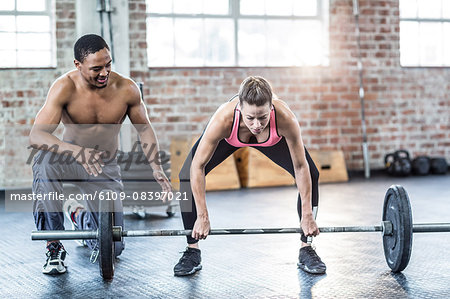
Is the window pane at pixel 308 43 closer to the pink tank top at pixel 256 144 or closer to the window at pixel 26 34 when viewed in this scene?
the window at pixel 26 34

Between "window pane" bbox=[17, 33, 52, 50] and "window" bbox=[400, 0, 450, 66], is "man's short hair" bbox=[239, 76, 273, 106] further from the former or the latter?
"window" bbox=[400, 0, 450, 66]

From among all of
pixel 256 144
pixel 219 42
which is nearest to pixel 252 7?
pixel 219 42

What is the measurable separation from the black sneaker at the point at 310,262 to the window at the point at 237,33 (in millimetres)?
4158

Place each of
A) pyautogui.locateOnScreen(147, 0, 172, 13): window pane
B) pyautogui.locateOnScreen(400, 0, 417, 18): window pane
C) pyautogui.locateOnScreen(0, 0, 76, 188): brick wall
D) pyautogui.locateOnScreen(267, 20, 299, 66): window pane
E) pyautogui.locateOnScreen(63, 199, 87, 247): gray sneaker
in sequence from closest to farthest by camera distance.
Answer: pyautogui.locateOnScreen(63, 199, 87, 247): gray sneaker < pyautogui.locateOnScreen(0, 0, 76, 188): brick wall < pyautogui.locateOnScreen(147, 0, 172, 13): window pane < pyautogui.locateOnScreen(267, 20, 299, 66): window pane < pyautogui.locateOnScreen(400, 0, 417, 18): window pane

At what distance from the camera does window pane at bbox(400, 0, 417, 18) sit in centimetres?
729

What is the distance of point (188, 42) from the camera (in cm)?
669

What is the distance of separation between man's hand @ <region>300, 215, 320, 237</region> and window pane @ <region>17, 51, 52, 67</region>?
4477 mm

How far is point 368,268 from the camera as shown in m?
2.84

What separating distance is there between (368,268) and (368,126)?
4600 millimetres

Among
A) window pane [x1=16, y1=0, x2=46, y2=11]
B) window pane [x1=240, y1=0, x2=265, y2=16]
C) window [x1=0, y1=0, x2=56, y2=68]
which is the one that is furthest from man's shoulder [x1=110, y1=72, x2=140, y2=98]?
window pane [x1=240, y1=0, x2=265, y2=16]

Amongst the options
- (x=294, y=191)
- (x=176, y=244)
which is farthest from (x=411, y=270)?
(x=294, y=191)

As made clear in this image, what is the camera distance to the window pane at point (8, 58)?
6.17 m

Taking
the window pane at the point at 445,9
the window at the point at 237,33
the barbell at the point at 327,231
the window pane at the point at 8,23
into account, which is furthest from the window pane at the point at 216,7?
the barbell at the point at 327,231

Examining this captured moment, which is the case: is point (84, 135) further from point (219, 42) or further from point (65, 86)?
point (219, 42)
